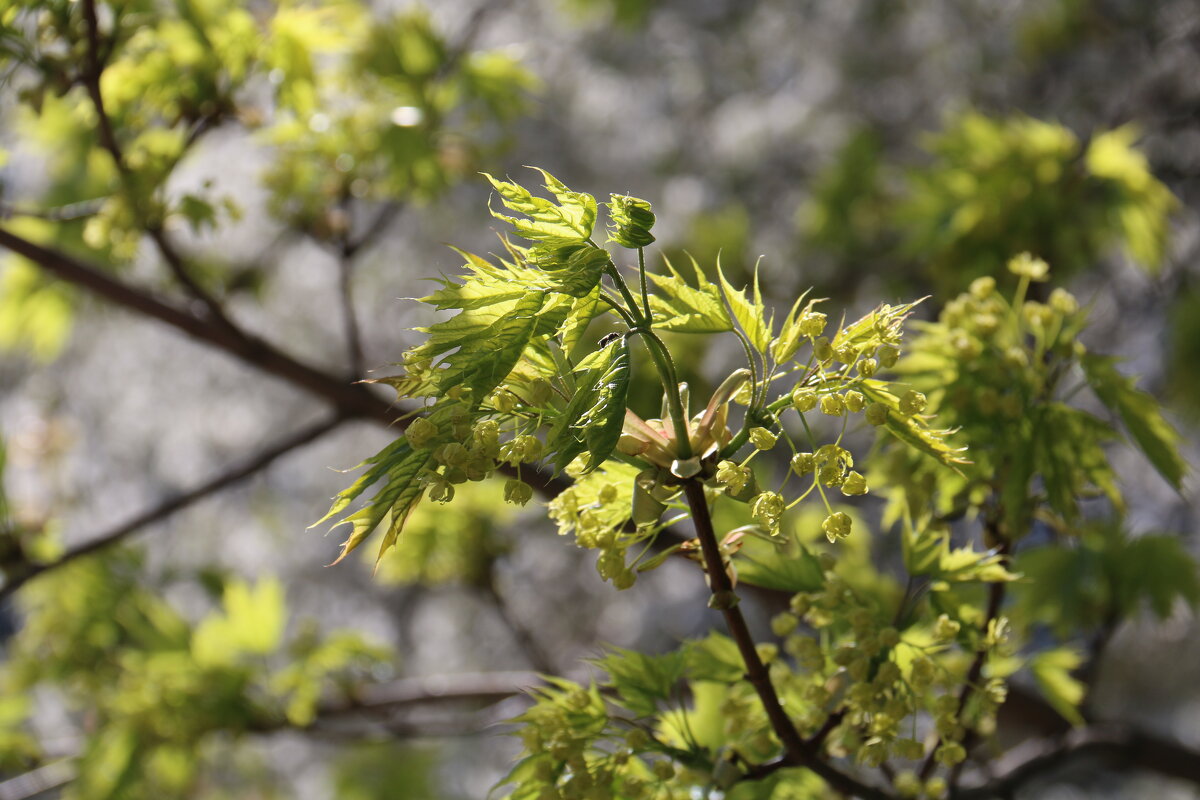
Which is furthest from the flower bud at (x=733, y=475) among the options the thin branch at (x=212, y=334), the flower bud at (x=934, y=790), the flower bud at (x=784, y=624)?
the thin branch at (x=212, y=334)

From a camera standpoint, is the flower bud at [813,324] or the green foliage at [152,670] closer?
the flower bud at [813,324]

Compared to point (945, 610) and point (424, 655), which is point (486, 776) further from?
point (945, 610)

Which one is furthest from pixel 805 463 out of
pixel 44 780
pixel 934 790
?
pixel 44 780

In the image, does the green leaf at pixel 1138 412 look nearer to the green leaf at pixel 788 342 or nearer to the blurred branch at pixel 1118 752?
the green leaf at pixel 788 342

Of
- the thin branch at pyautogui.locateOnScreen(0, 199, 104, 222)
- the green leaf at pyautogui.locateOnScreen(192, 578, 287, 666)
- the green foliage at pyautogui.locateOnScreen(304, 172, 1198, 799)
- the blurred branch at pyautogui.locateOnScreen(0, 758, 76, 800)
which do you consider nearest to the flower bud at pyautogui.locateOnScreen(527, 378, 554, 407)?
the green foliage at pyautogui.locateOnScreen(304, 172, 1198, 799)

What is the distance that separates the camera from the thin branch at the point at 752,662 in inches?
21.8

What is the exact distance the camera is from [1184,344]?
2.05m

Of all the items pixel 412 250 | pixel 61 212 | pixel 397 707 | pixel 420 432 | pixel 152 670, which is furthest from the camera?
pixel 412 250

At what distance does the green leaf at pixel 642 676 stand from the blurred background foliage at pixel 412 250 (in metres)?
0.28

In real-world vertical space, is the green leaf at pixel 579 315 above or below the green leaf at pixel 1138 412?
above

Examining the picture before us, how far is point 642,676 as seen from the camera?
72 centimetres

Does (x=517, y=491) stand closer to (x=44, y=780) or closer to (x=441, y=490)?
(x=441, y=490)

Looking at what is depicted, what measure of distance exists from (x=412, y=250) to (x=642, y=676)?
329 centimetres

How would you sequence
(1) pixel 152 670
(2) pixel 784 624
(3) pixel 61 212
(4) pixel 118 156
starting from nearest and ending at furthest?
(2) pixel 784 624
(4) pixel 118 156
(3) pixel 61 212
(1) pixel 152 670
